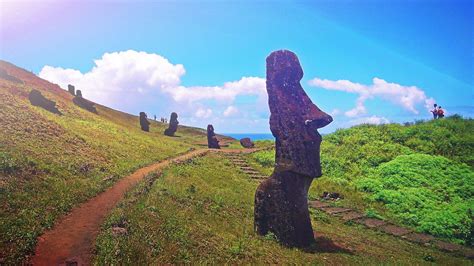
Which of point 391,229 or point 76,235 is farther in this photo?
point 391,229

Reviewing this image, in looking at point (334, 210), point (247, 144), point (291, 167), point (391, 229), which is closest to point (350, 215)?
point (334, 210)

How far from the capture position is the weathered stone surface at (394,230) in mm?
21438

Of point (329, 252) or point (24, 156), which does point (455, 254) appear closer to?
point (329, 252)

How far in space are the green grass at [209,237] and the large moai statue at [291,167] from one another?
2.49 feet

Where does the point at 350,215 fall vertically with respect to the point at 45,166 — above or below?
above

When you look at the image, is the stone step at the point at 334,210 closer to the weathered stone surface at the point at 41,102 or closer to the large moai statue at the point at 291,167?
the large moai statue at the point at 291,167

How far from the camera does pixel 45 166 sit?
20.6m

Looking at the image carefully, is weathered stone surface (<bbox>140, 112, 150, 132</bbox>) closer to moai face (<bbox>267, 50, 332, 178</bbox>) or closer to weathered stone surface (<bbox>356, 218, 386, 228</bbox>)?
weathered stone surface (<bbox>356, 218, 386, 228</bbox>)

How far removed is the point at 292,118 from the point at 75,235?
9.71 meters

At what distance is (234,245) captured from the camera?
43.3ft

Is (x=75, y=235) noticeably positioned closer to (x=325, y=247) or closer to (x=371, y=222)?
(x=325, y=247)

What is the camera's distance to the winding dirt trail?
10.9 m

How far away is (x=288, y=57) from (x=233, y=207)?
8.56 m

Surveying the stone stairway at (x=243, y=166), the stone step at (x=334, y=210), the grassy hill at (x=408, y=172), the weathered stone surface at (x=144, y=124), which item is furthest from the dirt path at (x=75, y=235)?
the weathered stone surface at (x=144, y=124)
